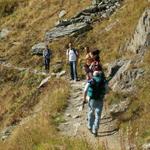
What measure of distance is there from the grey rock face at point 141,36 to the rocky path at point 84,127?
15.2 feet

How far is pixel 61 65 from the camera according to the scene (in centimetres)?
2853

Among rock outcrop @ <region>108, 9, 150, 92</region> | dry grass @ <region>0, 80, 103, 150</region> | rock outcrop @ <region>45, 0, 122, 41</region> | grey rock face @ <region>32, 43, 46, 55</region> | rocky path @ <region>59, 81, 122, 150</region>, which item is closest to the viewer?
dry grass @ <region>0, 80, 103, 150</region>

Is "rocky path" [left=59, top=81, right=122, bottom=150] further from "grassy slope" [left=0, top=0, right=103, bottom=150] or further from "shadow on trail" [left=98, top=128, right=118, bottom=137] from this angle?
"grassy slope" [left=0, top=0, right=103, bottom=150]

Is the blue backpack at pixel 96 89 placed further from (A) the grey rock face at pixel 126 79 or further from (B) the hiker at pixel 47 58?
(B) the hiker at pixel 47 58

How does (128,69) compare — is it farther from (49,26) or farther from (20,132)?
(49,26)

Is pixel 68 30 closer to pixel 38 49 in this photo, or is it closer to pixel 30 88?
pixel 38 49

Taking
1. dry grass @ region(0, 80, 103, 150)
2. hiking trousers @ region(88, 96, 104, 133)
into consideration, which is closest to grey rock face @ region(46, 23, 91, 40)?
dry grass @ region(0, 80, 103, 150)

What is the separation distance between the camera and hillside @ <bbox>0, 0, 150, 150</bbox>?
45.0 ft

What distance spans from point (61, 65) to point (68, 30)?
442 centimetres

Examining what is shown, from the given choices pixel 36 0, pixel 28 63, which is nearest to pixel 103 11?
pixel 28 63

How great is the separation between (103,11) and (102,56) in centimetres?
736

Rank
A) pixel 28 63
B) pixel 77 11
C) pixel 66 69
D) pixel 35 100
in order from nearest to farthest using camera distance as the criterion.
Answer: pixel 35 100 → pixel 66 69 → pixel 28 63 → pixel 77 11

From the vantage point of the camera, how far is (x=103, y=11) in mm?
33219

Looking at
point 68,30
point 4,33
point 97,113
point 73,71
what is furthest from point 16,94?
point 97,113
